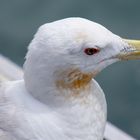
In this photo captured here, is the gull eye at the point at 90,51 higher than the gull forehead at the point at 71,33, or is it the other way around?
the gull forehead at the point at 71,33

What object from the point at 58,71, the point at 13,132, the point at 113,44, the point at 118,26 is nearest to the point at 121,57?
the point at 113,44

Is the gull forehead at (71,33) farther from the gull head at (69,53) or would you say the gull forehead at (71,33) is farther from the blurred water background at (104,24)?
the blurred water background at (104,24)

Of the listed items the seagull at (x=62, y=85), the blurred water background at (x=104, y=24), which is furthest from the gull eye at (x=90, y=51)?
the blurred water background at (x=104, y=24)

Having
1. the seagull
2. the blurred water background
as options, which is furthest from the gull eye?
the blurred water background

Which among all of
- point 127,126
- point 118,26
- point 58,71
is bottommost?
point 127,126

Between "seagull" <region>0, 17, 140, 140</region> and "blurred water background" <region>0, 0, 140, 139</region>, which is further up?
"seagull" <region>0, 17, 140, 140</region>

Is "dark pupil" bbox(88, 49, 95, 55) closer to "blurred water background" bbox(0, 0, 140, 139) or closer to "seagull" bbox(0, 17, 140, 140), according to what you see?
"seagull" bbox(0, 17, 140, 140)

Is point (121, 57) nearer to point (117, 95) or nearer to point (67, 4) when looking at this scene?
point (117, 95)
